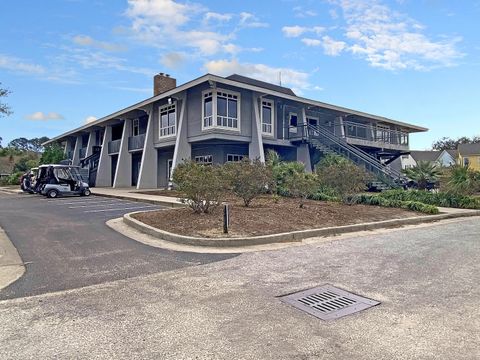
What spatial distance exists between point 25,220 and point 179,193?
558 cm

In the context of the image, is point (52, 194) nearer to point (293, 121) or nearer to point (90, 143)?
point (293, 121)

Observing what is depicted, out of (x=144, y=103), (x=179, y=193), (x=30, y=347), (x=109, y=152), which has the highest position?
(x=144, y=103)

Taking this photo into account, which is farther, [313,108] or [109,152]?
[109,152]

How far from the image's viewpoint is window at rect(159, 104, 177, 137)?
2552cm

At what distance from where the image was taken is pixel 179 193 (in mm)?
10766

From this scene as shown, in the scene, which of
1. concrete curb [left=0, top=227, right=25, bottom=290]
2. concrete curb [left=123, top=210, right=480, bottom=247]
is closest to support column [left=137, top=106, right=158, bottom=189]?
concrete curb [left=123, top=210, right=480, bottom=247]

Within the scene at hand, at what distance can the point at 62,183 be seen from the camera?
22.4m

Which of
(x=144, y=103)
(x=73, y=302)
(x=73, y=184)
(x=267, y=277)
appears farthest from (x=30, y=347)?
(x=144, y=103)

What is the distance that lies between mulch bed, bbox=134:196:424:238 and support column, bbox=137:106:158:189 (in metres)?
15.9

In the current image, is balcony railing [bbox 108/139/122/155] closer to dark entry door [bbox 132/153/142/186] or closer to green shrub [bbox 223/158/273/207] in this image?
dark entry door [bbox 132/153/142/186]

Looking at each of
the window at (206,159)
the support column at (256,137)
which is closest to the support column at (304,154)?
the support column at (256,137)

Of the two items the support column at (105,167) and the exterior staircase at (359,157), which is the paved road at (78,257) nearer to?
the exterior staircase at (359,157)

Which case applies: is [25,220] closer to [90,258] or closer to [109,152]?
[90,258]

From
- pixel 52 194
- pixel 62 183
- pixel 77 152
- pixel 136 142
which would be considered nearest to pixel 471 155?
pixel 136 142
